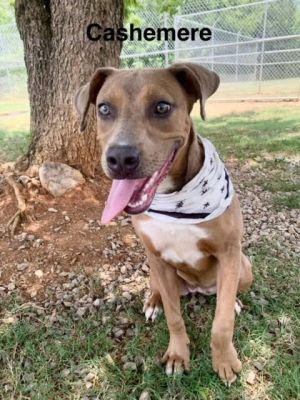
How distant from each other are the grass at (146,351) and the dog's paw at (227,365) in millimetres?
47

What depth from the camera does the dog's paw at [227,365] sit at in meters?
2.45

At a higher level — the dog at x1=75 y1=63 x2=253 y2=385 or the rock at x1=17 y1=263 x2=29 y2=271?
the dog at x1=75 y1=63 x2=253 y2=385

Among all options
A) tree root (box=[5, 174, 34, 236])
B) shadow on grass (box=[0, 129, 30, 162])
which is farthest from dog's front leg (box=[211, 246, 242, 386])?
shadow on grass (box=[0, 129, 30, 162])

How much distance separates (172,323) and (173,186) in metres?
0.88

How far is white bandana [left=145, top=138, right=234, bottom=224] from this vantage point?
7.86 ft

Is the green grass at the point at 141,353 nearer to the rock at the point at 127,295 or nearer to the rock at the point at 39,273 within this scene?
the rock at the point at 127,295

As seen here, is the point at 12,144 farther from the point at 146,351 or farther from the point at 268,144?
the point at 146,351

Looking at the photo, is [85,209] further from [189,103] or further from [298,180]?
[298,180]

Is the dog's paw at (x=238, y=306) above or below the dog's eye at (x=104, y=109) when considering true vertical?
→ below

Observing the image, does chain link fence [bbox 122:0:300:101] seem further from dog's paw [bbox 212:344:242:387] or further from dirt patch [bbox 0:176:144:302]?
dog's paw [bbox 212:344:242:387]

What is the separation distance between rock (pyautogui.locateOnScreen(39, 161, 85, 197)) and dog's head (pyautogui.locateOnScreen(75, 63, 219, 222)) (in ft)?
6.25

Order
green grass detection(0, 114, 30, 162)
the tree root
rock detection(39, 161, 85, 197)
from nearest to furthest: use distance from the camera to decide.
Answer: the tree root, rock detection(39, 161, 85, 197), green grass detection(0, 114, 30, 162)

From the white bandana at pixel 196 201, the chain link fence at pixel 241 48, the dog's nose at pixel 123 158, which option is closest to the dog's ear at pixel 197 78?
the white bandana at pixel 196 201

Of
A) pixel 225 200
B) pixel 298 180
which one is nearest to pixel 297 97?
pixel 298 180
